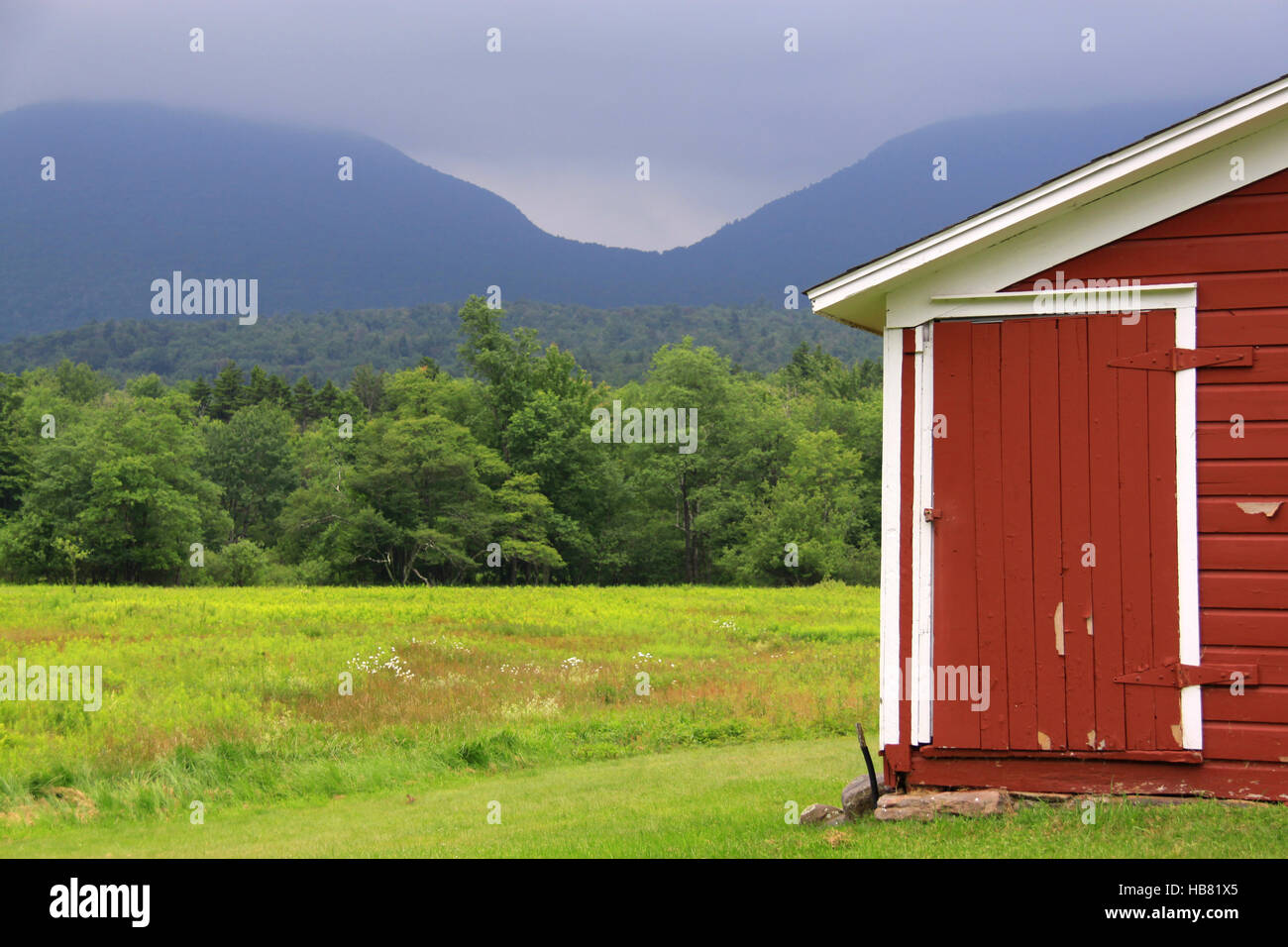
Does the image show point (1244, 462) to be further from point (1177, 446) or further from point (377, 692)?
point (377, 692)

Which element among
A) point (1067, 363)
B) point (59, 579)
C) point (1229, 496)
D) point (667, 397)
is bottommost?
point (59, 579)

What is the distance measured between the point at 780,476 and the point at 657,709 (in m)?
58.2

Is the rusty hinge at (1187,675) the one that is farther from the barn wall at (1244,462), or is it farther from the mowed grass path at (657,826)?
the mowed grass path at (657,826)

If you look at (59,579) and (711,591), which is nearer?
(711,591)

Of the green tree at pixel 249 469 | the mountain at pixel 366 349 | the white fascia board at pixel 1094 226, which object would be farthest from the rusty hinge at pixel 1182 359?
the mountain at pixel 366 349

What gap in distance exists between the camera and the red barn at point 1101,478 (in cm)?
819

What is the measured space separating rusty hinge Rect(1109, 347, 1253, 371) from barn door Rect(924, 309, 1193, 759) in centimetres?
4

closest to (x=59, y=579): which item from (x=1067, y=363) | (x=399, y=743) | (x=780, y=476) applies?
(x=780, y=476)

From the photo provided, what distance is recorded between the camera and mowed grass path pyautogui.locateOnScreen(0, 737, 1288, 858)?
764 cm

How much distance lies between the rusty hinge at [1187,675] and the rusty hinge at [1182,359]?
88.3 inches

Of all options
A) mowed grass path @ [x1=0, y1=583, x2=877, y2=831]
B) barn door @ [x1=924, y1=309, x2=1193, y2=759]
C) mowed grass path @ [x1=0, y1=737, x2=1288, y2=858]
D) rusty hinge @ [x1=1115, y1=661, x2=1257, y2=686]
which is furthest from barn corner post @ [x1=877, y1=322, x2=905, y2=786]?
mowed grass path @ [x1=0, y1=583, x2=877, y2=831]

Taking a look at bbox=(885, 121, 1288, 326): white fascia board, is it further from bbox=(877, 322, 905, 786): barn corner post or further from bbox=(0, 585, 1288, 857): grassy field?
bbox=(0, 585, 1288, 857): grassy field

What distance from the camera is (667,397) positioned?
74938 millimetres
